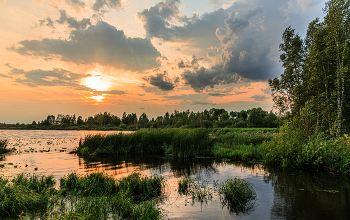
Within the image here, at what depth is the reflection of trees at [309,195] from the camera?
777cm

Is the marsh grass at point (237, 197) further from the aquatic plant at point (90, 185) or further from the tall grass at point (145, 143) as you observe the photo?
the tall grass at point (145, 143)

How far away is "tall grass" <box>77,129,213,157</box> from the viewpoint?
76.7 ft

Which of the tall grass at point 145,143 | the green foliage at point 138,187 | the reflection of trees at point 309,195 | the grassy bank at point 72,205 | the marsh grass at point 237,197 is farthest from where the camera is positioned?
the tall grass at point 145,143

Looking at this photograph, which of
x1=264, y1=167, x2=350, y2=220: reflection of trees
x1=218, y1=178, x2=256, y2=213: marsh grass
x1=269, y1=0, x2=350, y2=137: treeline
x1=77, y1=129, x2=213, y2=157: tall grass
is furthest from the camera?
x1=77, y1=129, x2=213, y2=157: tall grass

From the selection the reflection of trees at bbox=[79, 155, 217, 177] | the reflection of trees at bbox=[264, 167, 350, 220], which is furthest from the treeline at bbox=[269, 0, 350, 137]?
the reflection of trees at bbox=[79, 155, 217, 177]

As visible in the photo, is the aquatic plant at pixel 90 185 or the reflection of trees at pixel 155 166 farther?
the reflection of trees at pixel 155 166

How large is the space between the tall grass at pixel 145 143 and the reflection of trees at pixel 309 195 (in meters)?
10.1

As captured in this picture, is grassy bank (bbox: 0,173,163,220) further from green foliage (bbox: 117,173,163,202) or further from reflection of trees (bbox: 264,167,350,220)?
reflection of trees (bbox: 264,167,350,220)

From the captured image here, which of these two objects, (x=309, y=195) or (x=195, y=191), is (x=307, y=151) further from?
(x=195, y=191)

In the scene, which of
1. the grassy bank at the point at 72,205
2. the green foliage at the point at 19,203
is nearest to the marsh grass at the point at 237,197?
the grassy bank at the point at 72,205

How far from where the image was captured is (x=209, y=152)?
23.4 metres

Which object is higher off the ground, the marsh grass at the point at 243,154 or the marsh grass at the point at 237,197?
the marsh grass at the point at 243,154

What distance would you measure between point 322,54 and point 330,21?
393cm

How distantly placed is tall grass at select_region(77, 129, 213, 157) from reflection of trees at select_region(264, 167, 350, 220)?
1009 centimetres
